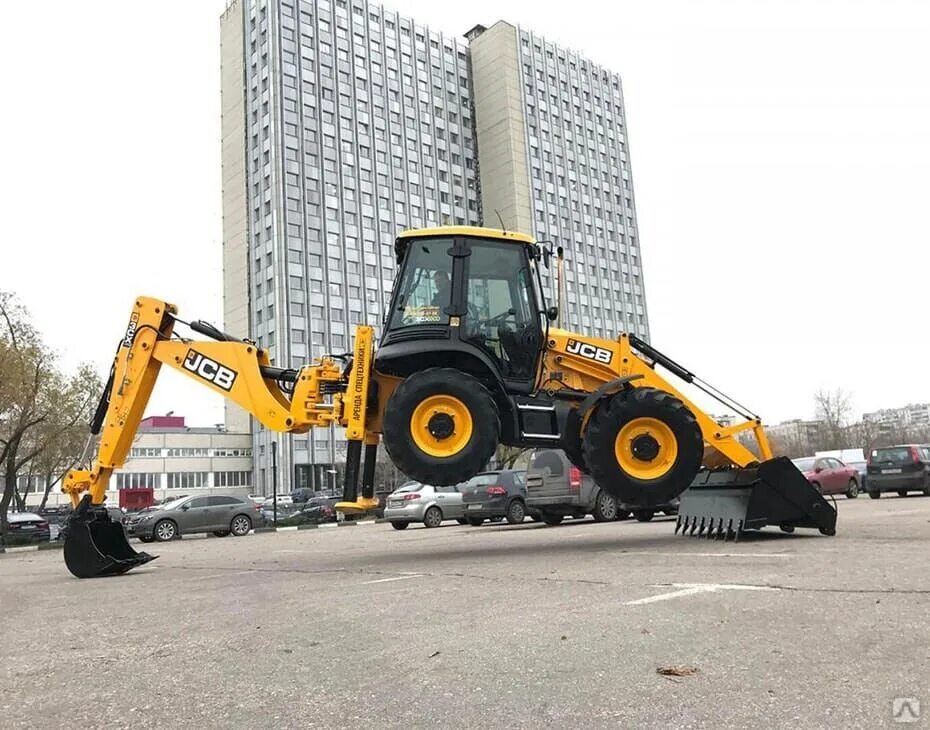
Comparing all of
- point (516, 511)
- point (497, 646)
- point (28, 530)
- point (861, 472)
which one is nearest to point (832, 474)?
point (861, 472)

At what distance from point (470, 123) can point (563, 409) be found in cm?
9265

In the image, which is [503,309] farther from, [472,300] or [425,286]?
[425,286]

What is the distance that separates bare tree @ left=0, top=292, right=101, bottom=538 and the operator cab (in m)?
20.2

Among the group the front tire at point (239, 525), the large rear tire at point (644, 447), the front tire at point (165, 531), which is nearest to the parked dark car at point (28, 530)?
the front tire at point (165, 531)

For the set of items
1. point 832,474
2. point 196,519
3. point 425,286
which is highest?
point 425,286

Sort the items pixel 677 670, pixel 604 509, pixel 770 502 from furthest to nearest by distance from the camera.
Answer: pixel 604 509, pixel 770 502, pixel 677 670

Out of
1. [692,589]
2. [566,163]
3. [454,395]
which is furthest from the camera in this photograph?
[566,163]

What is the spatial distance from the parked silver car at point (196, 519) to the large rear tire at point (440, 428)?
16394mm

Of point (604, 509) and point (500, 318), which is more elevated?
point (500, 318)

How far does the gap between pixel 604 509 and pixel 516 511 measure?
255 cm

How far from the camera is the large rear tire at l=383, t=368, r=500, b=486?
9.42 metres

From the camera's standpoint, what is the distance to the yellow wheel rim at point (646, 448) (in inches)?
398

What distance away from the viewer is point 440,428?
9539 mm

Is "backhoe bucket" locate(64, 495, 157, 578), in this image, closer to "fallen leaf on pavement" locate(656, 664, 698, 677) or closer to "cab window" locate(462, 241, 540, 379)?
"cab window" locate(462, 241, 540, 379)
